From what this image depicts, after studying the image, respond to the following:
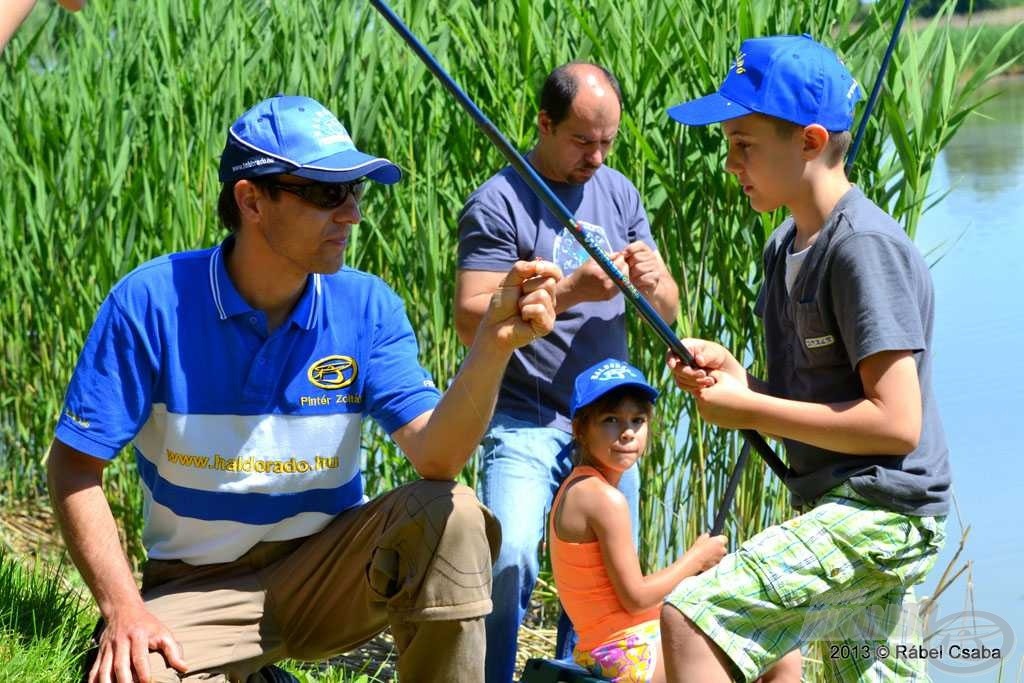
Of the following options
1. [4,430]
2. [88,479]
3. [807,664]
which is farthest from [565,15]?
[4,430]

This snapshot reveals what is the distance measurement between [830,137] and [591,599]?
3.56 ft

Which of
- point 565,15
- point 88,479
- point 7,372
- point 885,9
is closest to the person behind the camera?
point 88,479

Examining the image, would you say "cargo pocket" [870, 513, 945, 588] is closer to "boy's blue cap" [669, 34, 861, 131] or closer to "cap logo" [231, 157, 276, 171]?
"boy's blue cap" [669, 34, 861, 131]

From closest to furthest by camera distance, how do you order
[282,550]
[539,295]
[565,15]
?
[539,295]
[282,550]
[565,15]

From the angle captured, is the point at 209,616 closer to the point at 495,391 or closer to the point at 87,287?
the point at 495,391

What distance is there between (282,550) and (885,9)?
2055mm

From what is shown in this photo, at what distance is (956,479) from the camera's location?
586 centimetres

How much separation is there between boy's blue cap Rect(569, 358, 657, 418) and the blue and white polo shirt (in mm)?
444

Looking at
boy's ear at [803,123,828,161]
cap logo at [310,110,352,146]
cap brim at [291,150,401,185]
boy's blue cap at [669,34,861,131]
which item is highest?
boy's blue cap at [669,34,861,131]

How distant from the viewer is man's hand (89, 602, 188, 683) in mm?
2404

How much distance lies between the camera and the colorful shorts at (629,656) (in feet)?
9.72

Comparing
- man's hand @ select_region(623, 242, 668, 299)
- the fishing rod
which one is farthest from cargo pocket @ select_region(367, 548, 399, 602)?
the fishing rod

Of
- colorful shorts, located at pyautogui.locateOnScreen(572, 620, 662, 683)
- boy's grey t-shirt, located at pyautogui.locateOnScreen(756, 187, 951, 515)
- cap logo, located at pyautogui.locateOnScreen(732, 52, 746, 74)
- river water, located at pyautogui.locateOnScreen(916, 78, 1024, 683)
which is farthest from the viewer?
river water, located at pyautogui.locateOnScreen(916, 78, 1024, 683)

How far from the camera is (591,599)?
307 centimetres
